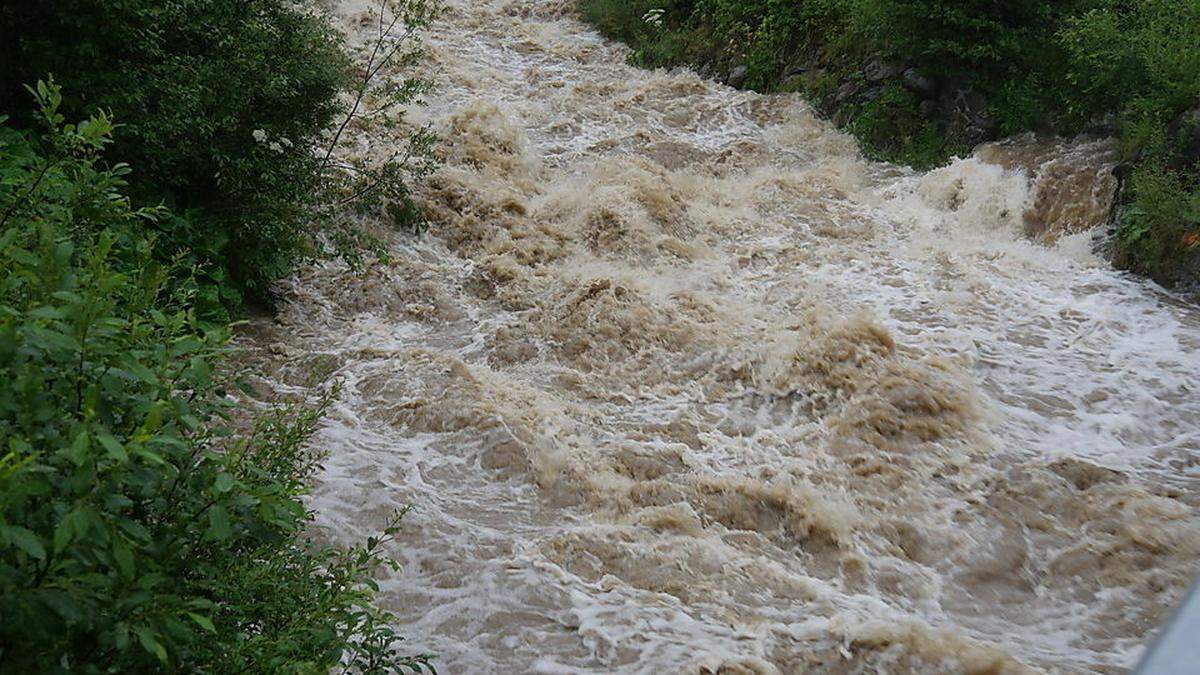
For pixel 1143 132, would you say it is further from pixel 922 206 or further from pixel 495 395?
pixel 495 395

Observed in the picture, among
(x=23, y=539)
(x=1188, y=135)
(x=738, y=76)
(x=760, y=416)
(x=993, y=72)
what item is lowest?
(x=760, y=416)

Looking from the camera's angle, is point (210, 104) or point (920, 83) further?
point (920, 83)

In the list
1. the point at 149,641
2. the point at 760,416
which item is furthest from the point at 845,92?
the point at 149,641

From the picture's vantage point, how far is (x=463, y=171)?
10.2 m

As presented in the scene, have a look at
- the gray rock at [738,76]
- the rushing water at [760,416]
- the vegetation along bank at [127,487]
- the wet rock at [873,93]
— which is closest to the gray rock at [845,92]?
the wet rock at [873,93]

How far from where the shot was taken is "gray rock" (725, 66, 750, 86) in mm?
13555

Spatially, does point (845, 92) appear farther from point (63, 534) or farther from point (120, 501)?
point (63, 534)

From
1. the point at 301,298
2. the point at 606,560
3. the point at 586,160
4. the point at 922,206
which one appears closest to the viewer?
the point at 606,560

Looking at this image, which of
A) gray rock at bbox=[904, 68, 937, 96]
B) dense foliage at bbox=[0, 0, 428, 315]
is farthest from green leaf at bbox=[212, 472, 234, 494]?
gray rock at bbox=[904, 68, 937, 96]

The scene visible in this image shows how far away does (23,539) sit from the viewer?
1.71m

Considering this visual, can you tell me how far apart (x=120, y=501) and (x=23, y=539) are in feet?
0.79

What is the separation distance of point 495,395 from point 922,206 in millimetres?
5853

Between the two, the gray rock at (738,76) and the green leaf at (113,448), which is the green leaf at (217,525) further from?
the gray rock at (738,76)

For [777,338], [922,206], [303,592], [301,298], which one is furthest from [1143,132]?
[303,592]
